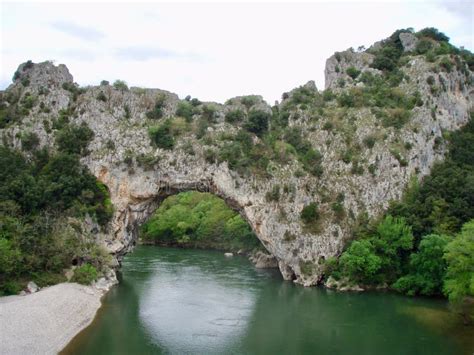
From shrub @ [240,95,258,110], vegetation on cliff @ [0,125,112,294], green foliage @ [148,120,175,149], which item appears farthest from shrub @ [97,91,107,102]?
shrub @ [240,95,258,110]

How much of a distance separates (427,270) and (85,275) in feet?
98.3

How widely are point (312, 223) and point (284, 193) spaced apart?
166 inches

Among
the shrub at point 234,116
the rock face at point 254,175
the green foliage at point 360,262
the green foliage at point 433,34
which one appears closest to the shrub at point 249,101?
the rock face at point 254,175

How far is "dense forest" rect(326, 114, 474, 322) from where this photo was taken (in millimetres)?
43844

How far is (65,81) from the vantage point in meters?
59.2

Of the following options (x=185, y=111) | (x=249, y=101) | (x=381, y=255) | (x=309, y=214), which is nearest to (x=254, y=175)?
(x=309, y=214)

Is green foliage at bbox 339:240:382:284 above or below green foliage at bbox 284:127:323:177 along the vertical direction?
below

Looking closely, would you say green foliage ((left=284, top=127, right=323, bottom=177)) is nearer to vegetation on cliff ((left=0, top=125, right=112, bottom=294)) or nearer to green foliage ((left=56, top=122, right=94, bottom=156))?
vegetation on cliff ((left=0, top=125, right=112, bottom=294))

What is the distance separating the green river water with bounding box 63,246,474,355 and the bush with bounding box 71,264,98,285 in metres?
2.12

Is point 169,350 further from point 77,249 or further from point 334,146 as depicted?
point 334,146

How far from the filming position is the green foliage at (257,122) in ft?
186

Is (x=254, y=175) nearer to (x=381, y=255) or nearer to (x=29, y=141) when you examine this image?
(x=381, y=255)

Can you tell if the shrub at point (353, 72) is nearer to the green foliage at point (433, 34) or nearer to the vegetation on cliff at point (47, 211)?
the green foliage at point (433, 34)

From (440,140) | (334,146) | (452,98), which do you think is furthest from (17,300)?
(452,98)
